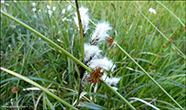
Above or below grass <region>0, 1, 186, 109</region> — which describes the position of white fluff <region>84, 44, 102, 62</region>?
below

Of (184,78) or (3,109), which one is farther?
(184,78)

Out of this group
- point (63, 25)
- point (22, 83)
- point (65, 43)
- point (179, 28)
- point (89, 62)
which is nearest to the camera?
point (89, 62)

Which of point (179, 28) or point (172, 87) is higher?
point (179, 28)

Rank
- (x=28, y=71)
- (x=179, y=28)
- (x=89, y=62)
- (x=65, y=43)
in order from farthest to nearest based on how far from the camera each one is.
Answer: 1. (x=179, y=28)
2. (x=65, y=43)
3. (x=28, y=71)
4. (x=89, y=62)

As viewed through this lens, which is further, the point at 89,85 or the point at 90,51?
the point at 89,85

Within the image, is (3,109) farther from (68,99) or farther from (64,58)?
(64,58)

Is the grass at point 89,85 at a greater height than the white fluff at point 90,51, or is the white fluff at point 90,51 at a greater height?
the grass at point 89,85

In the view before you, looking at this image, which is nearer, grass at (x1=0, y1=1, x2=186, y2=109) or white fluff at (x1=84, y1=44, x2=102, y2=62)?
white fluff at (x1=84, y1=44, x2=102, y2=62)

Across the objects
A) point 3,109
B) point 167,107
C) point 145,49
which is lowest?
point 3,109

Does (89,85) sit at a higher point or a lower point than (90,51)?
higher

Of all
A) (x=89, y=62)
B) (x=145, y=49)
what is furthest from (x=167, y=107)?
(x=89, y=62)

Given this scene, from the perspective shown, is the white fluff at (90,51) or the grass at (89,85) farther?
the grass at (89,85)
